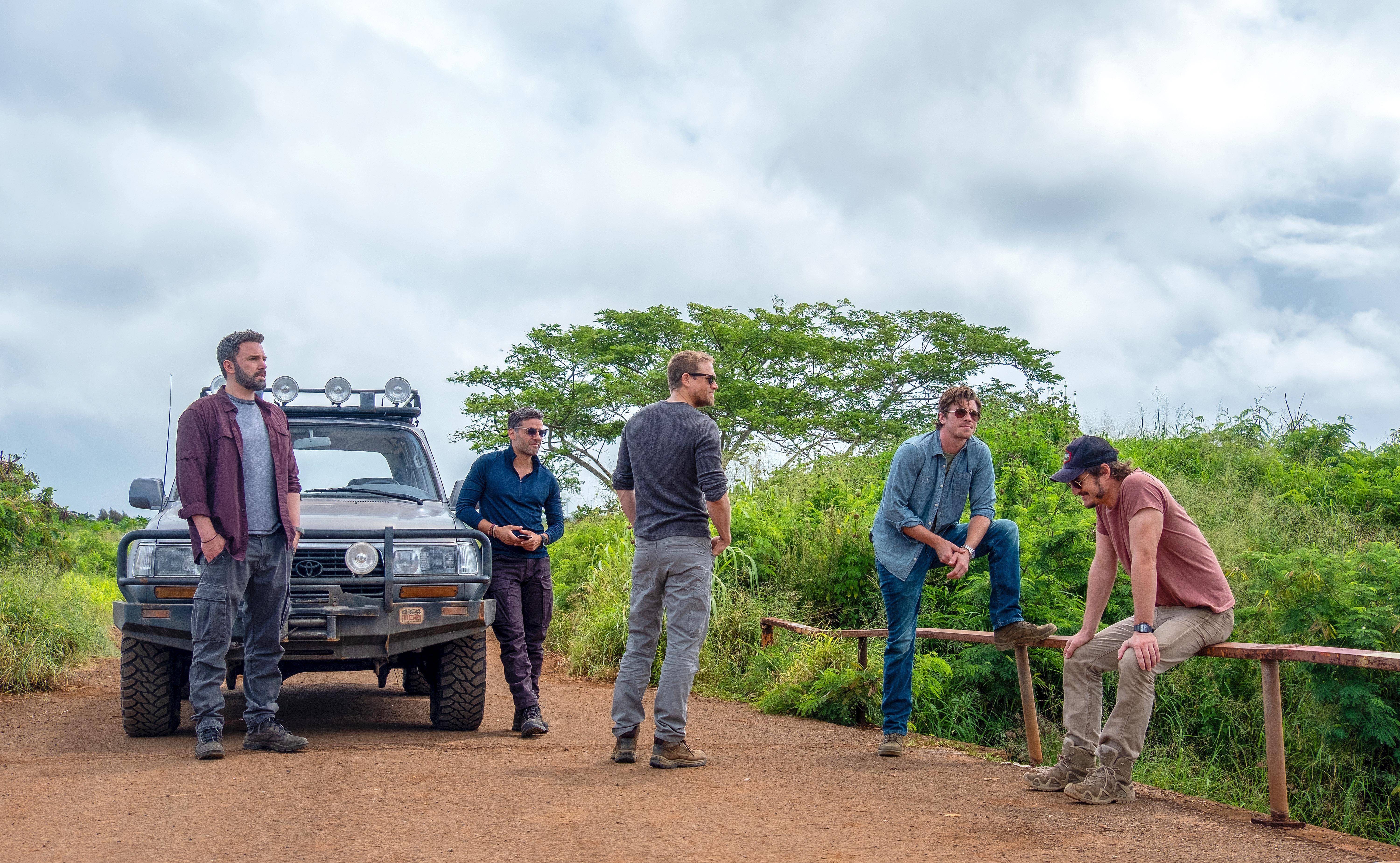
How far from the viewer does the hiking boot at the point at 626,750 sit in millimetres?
5750

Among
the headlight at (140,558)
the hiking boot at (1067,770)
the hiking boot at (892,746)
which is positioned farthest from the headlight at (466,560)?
the hiking boot at (1067,770)

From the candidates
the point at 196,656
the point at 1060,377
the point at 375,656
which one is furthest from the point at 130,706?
the point at 1060,377

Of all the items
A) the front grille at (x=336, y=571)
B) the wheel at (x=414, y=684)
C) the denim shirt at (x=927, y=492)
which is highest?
the denim shirt at (x=927, y=492)

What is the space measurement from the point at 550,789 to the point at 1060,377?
28341 millimetres

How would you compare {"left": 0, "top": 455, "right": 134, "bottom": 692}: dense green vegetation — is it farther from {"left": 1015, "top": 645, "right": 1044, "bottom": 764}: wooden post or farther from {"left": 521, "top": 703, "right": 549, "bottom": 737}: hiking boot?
{"left": 1015, "top": 645, "right": 1044, "bottom": 764}: wooden post

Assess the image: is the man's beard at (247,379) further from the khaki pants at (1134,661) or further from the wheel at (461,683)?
the khaki pants at (1134,661)

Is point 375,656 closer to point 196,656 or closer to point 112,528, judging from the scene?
point 196,656

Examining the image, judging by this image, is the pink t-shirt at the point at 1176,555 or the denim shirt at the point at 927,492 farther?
the denim shirt at the point at 927,492

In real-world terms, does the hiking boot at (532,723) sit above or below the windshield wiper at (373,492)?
below

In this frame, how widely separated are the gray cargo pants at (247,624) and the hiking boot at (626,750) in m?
1.97

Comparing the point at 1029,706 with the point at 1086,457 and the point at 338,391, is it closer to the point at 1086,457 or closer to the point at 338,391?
the point at 1086,457

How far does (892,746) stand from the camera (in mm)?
6176

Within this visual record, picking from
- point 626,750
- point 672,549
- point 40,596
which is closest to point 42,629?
point 40,596

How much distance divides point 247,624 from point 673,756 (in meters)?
2.49
